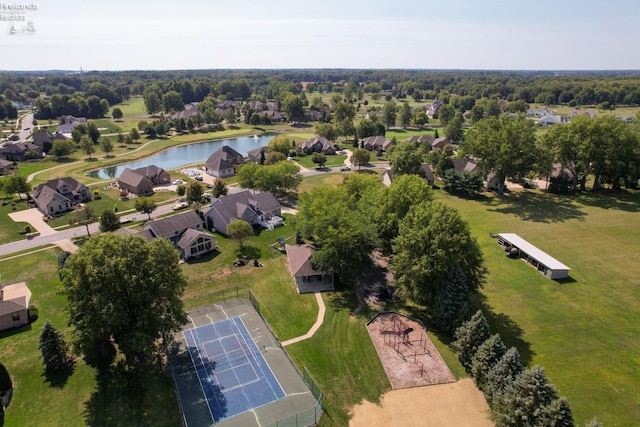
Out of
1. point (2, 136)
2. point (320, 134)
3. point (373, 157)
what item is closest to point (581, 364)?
point (373, 157)

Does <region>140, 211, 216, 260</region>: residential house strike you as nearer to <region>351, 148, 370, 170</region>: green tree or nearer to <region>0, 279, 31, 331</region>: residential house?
<region>0, 279, 31, 331</region>: residential house

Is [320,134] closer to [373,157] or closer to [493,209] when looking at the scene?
[373,157]

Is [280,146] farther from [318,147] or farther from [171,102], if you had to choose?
[171,102]

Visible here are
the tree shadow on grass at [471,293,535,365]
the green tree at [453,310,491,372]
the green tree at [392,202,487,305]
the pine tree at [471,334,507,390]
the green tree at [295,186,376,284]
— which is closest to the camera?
the pine tree at [471,334,507,390]

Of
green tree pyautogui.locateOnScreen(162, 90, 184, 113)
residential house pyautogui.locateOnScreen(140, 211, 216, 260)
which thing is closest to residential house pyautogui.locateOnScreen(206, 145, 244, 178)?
residential house pyautogui.locateOnScreen(140, 211, 216, 260)

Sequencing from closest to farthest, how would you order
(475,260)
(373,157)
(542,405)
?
(542,405) < (475,260) < (373,157)

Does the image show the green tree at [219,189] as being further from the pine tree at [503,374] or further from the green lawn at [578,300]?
the pine tree at [503,374]
